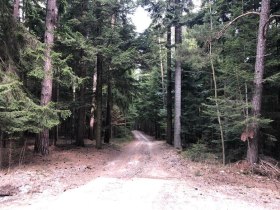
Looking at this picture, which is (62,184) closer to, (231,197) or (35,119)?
(35,119)

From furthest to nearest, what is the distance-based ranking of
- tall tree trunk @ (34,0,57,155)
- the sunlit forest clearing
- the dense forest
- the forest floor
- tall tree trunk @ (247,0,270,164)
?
tall tree trunk @ (34,0,57,155) < tall tree trunk @ (247,0,270,164) < the dense forest < the sunlit forest clearing < the forest floor

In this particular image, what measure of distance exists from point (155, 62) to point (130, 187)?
37.8 feet

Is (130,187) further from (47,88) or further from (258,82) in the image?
(47,88)

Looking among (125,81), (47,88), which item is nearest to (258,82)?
(47,88)

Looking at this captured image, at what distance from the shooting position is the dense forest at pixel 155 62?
11555 millimetres

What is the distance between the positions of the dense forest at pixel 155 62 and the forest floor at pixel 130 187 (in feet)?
5.18

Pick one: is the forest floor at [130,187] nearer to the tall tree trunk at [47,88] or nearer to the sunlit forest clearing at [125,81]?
the sunlit forest clearing at [125,81]

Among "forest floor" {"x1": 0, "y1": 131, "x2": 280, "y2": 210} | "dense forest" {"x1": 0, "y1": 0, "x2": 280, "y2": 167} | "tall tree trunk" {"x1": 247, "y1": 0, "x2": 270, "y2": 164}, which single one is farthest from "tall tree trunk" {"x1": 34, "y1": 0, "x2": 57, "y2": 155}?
"tall tree trunk" {"x1": 247, "y1": 0, "x2": 270, "y2": 164}

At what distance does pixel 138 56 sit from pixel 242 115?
7.71 metres

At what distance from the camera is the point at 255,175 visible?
11.1 metres

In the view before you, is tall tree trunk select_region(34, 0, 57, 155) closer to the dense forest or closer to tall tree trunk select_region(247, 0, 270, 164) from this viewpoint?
the dense forest

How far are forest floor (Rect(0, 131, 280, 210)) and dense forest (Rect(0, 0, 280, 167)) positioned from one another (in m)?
1.58

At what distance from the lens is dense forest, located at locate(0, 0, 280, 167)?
11555mm

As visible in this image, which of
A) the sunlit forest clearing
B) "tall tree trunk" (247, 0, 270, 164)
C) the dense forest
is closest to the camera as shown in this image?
the sunlit forest clearing
